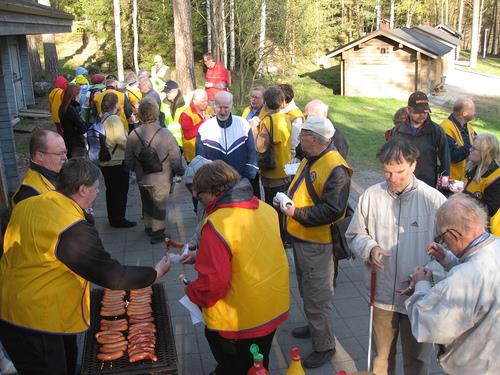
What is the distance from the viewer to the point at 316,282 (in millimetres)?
4230

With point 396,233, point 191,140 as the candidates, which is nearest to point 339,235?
point 396,233

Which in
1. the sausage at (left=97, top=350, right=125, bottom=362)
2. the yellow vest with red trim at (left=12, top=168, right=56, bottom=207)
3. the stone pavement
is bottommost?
the stone pavement

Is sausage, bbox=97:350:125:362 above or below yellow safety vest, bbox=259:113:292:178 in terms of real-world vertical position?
below

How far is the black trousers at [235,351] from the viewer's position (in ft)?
10.9

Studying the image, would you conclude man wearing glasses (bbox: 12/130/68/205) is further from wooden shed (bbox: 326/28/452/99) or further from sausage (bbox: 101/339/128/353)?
wooden shed (bbox: 326/28/452/99)

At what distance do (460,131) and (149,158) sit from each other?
12.4 ft

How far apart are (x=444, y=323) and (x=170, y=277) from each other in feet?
13.2

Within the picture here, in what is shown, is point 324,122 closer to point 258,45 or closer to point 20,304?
point 20,304

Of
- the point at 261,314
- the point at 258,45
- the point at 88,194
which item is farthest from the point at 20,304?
the point at 258,45

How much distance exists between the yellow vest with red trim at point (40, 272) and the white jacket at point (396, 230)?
1850 mm

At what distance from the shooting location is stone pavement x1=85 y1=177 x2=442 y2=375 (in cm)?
441

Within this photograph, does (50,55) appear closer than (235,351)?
No

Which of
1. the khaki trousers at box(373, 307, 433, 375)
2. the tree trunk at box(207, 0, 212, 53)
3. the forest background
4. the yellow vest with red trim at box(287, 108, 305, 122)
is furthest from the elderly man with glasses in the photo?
the tree trunk at box(207, 0, 212, 53)

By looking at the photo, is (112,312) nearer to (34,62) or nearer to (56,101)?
(56,101)
